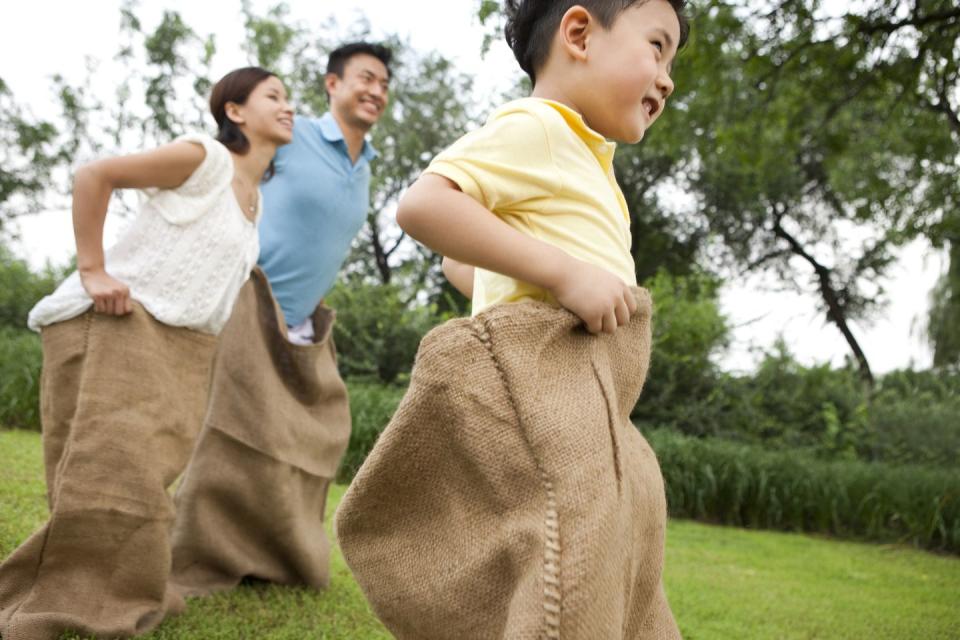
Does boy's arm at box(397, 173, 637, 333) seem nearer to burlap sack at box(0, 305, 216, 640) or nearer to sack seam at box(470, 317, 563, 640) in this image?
sack seam at box(470, 317, 563, 640)

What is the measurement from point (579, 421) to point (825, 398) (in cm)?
Answer: 955

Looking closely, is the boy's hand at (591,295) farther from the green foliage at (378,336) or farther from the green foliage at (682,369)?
the green foliage at (378,336)

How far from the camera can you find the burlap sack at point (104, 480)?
2625 millimetres

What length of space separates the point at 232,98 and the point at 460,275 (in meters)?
1.87

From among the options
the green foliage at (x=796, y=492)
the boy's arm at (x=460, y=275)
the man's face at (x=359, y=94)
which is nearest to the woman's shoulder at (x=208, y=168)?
the man's face at (x=359, y=94)

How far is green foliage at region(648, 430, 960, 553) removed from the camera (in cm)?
757

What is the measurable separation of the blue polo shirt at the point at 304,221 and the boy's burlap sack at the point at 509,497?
7.84 ft

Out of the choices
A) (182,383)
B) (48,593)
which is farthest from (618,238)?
(48,593)

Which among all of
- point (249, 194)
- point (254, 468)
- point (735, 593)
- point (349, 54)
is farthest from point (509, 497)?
point (735, 593)

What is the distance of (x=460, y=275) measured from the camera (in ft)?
6.47

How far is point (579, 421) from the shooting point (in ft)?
4.48

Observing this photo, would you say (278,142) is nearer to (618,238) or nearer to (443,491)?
(618,238)

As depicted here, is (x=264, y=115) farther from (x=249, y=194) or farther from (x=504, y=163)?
(x=504, y=163)

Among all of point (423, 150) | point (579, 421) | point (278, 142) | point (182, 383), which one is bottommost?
point (182, 383)
